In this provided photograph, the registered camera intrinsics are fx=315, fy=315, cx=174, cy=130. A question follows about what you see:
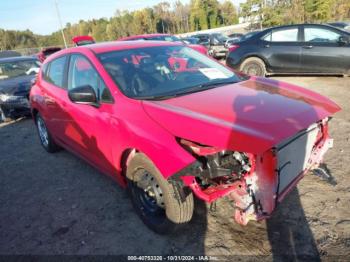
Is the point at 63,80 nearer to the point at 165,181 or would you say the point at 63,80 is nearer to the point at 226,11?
the point at 165,181

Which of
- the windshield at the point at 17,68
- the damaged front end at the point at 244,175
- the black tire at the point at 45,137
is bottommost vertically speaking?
the black tire at the point at 45,137

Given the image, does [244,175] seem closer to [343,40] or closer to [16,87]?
[343,40]

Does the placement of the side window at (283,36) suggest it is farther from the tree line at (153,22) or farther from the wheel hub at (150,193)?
the tree line at (153,22)

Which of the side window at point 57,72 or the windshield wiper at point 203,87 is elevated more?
the side window at point 57,72

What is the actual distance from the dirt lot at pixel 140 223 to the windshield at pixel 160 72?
1248mm

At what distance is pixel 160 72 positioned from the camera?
134 inches

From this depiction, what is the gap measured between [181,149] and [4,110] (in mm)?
7134

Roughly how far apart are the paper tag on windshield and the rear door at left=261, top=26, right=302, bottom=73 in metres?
5.53

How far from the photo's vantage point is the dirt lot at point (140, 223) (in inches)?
106

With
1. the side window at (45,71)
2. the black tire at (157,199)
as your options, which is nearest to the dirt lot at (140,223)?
the black tire at (157,199)

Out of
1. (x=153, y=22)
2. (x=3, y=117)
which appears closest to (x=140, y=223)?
(x=3, y=117)

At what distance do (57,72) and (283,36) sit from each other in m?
6.55

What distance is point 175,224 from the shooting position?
2.71 metres

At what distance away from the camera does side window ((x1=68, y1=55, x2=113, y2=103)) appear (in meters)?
3.15
